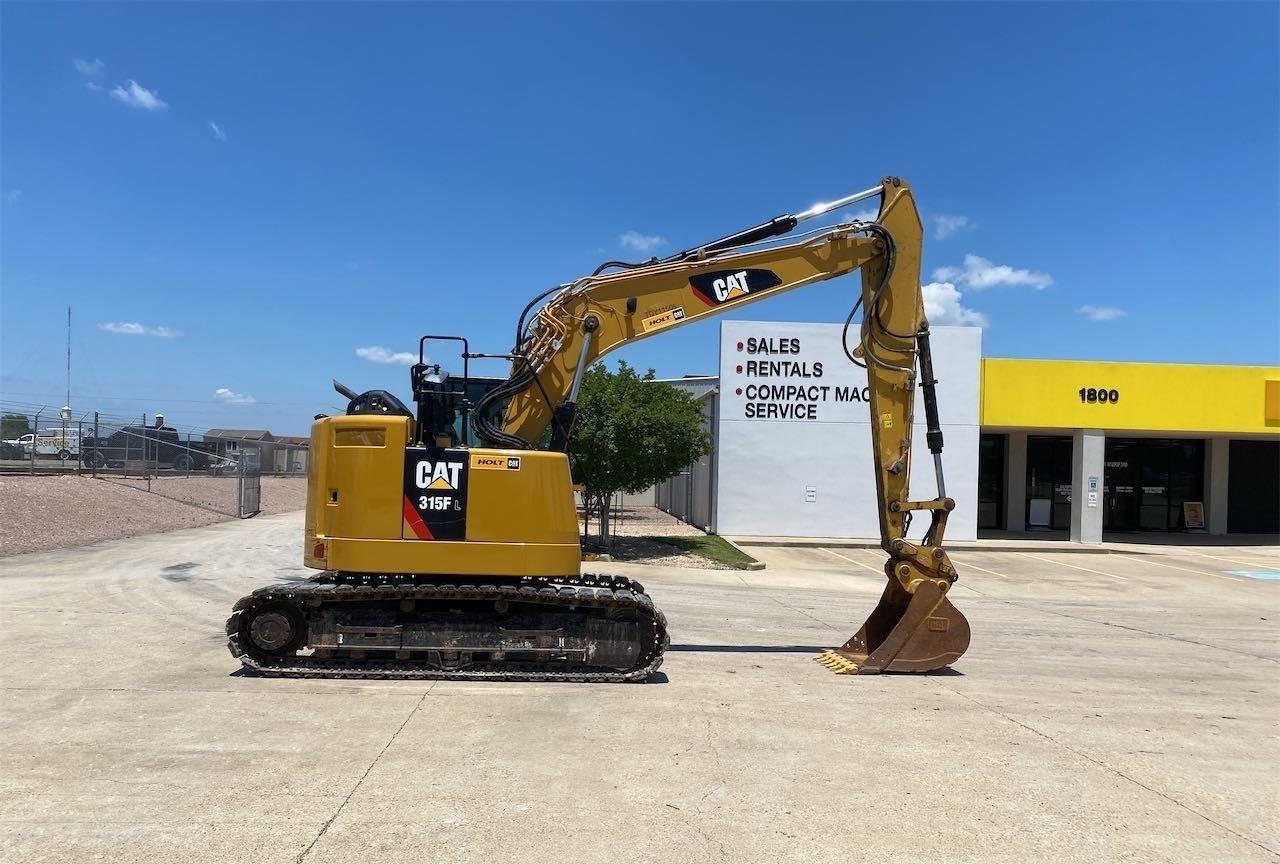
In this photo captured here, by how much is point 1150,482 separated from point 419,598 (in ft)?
102

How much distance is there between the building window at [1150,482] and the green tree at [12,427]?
1553 inches

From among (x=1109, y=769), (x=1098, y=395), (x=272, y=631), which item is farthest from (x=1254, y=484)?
→ (x=272, y=631)

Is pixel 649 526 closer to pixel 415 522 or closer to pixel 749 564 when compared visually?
pixel 749 564

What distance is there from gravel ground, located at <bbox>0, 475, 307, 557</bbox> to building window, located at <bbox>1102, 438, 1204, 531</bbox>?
30854 millimetres

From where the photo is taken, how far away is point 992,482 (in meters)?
30.1

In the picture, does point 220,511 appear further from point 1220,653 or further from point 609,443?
point 1220,653

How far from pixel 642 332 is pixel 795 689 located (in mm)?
3894

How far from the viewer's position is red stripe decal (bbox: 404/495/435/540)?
776 cm

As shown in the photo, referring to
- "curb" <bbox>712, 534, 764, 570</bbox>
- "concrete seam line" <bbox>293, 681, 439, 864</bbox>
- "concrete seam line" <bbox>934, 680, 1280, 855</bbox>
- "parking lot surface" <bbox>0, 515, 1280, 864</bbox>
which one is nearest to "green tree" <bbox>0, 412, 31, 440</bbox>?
"parking lot surface" <bbox>0, 515, 1280, 864</bbox>

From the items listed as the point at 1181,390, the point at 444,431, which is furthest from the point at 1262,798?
the point at 1181,390

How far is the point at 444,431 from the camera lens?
8117mm

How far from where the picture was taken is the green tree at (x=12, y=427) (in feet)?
97.3

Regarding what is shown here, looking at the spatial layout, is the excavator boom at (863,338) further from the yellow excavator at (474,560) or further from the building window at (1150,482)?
the building window at (1150,482)

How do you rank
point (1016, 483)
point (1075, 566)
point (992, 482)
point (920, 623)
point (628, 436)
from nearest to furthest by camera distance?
point (920, 623) < point (628, 436) < point (1075, 566) < point (1016, 483) < point (992, 482)
